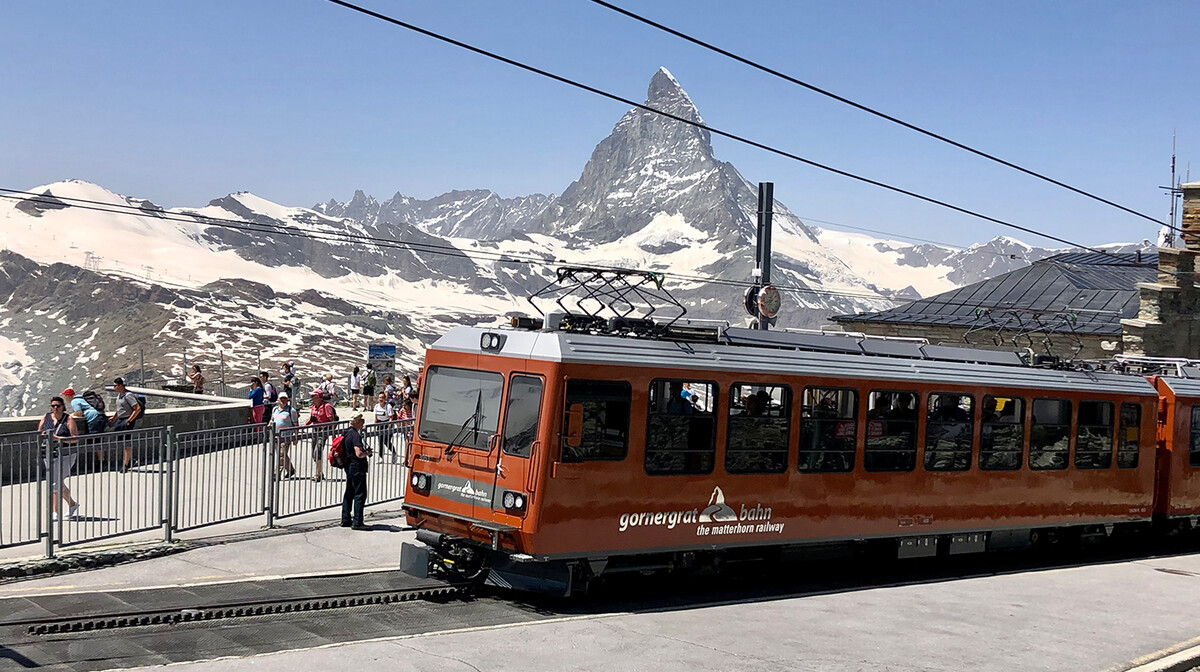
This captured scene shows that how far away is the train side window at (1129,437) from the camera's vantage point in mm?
19275

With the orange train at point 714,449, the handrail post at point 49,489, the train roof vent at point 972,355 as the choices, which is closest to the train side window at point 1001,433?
the orange train at point 714,449

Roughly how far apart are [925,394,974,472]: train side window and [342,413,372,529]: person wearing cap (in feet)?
26.0

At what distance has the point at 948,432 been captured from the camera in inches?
658

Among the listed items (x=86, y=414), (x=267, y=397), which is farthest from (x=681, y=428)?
(x=267, y=397)

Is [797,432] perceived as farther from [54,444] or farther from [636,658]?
[54,444]

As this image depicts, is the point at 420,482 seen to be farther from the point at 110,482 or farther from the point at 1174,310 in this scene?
the point at 1174,310

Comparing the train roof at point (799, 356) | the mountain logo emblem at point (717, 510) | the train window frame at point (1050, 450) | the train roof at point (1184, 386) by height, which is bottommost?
the mountain logo emblem at point (717, 510)

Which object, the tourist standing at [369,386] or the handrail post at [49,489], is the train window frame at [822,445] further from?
the tourist standing at [369,386]

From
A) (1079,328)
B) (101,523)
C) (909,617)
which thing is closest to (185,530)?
(101,523)

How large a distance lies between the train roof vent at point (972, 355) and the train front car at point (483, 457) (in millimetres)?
6788

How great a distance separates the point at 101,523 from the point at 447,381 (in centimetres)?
478

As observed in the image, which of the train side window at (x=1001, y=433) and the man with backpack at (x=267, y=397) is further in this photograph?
the man with backpack at (x=267, y=397)

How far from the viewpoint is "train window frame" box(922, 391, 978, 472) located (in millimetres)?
16422

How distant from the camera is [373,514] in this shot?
18.5 metres
